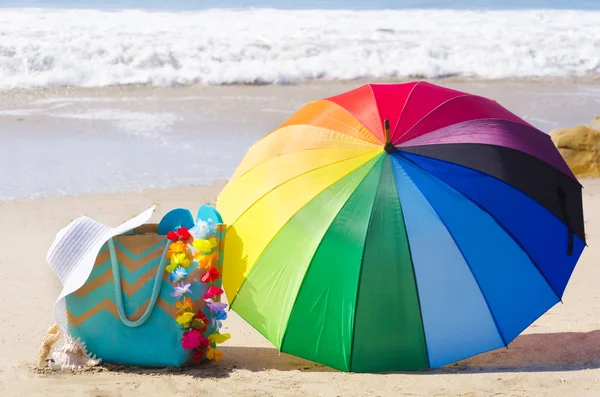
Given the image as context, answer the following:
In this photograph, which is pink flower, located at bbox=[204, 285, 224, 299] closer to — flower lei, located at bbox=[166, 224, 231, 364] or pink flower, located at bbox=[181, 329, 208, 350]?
flower lei, located at bbox=[166, 224, 231, 364]

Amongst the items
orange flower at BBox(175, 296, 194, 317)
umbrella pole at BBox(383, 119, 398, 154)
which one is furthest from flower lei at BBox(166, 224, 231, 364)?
umbrella pole at BBox(383, 119, 398, 154)

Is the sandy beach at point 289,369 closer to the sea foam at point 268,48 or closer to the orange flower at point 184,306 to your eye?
the orange flower at point 184,306

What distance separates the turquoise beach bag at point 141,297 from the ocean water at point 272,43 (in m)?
9.20

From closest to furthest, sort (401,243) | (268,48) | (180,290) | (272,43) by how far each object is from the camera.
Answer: (401,243)
(180,290)
(268,48)
(272,43)

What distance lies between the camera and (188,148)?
8.97 m

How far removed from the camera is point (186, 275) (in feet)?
12.1

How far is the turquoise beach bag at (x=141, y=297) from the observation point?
373 centimetres

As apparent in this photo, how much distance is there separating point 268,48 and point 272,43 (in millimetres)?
392

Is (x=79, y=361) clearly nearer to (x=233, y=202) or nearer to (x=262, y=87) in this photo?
(x=233, y=202)

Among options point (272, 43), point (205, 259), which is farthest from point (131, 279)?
point (272, 43)

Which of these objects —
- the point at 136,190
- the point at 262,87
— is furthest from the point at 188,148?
the point at 262,87

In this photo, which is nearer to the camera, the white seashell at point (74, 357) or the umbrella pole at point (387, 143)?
the umbrella pole at point (387, 143)

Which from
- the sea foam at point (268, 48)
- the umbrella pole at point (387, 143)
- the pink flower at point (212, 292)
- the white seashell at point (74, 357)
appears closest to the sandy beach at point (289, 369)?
the white seashell at point (74, 357)

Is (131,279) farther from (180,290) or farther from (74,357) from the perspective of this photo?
(74,357)
